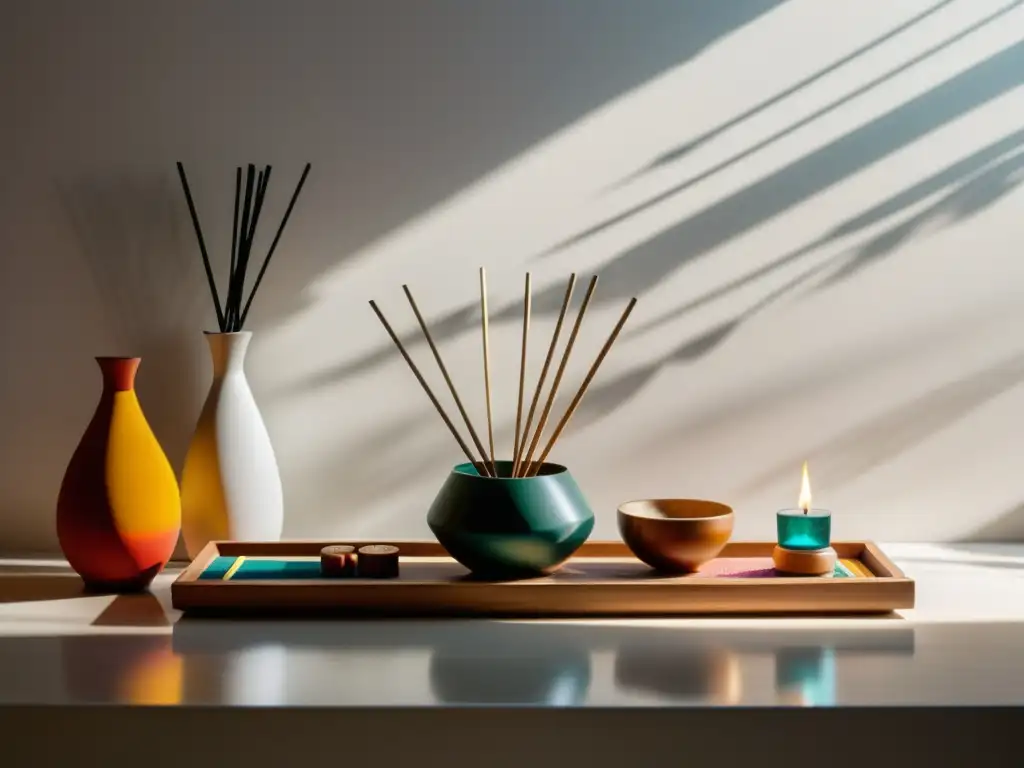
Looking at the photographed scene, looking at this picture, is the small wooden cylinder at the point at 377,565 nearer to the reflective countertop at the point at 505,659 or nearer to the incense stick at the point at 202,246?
the reflective countertop at the point at 505,659

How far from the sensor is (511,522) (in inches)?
47.9

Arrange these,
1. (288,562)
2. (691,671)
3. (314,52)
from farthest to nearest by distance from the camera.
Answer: (314,52) → (288,562) → (691,671)

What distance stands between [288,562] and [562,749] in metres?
0.53

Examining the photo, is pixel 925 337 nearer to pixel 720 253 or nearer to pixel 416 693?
pixel 720 253

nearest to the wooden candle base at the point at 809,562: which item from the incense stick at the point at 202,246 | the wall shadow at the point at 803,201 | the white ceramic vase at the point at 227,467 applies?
the wall shadow at the point at 803,201

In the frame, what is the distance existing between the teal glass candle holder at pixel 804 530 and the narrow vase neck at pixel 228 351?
27.4 inches

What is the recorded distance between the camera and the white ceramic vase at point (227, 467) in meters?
1.42

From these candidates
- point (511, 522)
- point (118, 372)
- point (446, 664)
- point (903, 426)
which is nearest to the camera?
point (446, 664)

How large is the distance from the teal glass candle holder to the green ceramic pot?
23cm

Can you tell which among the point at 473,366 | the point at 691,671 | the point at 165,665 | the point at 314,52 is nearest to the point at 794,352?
the point at 473,366

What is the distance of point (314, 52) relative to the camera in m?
1.51

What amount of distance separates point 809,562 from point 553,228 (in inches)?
22.1

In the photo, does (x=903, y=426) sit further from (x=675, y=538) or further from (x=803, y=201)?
(x=675, y=538)

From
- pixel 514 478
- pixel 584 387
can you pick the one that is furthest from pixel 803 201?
pixel 514 478
